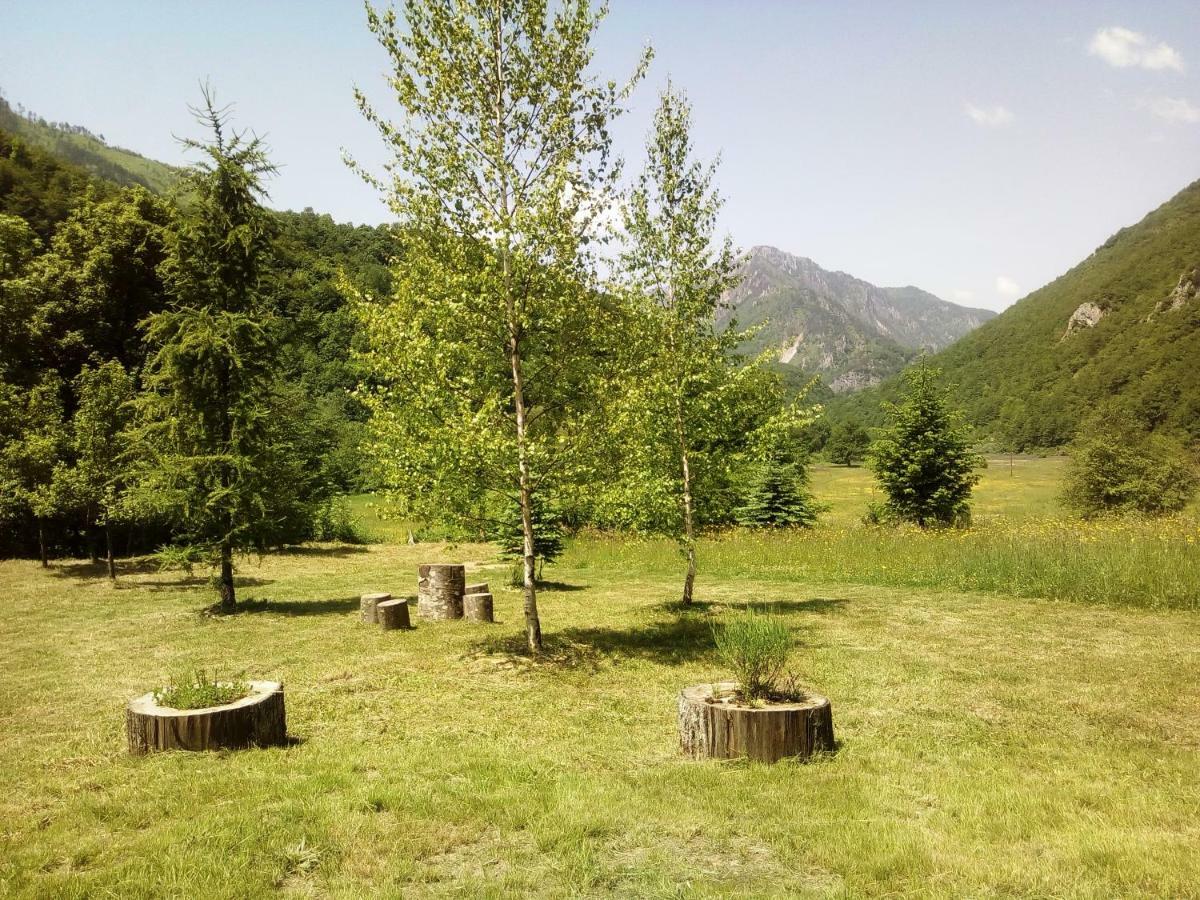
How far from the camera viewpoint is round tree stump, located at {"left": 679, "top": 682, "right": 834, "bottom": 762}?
712 centimetres

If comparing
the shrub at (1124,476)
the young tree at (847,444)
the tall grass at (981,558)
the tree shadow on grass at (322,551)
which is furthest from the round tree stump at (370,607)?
the young tree at (847,444)

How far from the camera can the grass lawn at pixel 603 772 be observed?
4887 mm

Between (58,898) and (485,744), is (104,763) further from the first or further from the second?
(485,744)

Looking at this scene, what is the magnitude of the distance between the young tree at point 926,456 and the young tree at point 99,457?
89.2 ft

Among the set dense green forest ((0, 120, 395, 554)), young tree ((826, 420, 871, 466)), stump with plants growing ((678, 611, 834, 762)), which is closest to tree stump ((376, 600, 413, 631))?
dense green forest ((0, 120, 395, 554))

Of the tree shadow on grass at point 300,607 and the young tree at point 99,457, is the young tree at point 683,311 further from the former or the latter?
the young tree at point 99,457

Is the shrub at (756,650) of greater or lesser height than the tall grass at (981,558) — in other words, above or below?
above

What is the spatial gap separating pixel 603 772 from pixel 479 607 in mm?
9180

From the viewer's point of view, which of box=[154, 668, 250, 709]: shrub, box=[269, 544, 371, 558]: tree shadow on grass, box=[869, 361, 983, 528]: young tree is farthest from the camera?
box=[269, 544, 371, 558]: tree shadow on grass

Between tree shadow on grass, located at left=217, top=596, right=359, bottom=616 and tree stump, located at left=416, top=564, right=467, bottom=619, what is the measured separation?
2.41 meters

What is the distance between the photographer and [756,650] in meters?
7.51

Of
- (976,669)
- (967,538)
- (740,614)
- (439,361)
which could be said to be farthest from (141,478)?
(967,538)

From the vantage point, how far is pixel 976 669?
11156 mm

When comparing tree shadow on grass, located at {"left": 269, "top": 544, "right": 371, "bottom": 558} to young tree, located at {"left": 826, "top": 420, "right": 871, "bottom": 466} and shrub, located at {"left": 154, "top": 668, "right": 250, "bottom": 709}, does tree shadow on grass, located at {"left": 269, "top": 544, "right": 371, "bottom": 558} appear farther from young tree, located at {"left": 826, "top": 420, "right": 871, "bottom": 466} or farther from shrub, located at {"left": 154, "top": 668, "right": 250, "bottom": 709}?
young tree, located at {"left": 826, "top": 420, "right": 871, "bottom": 466}
